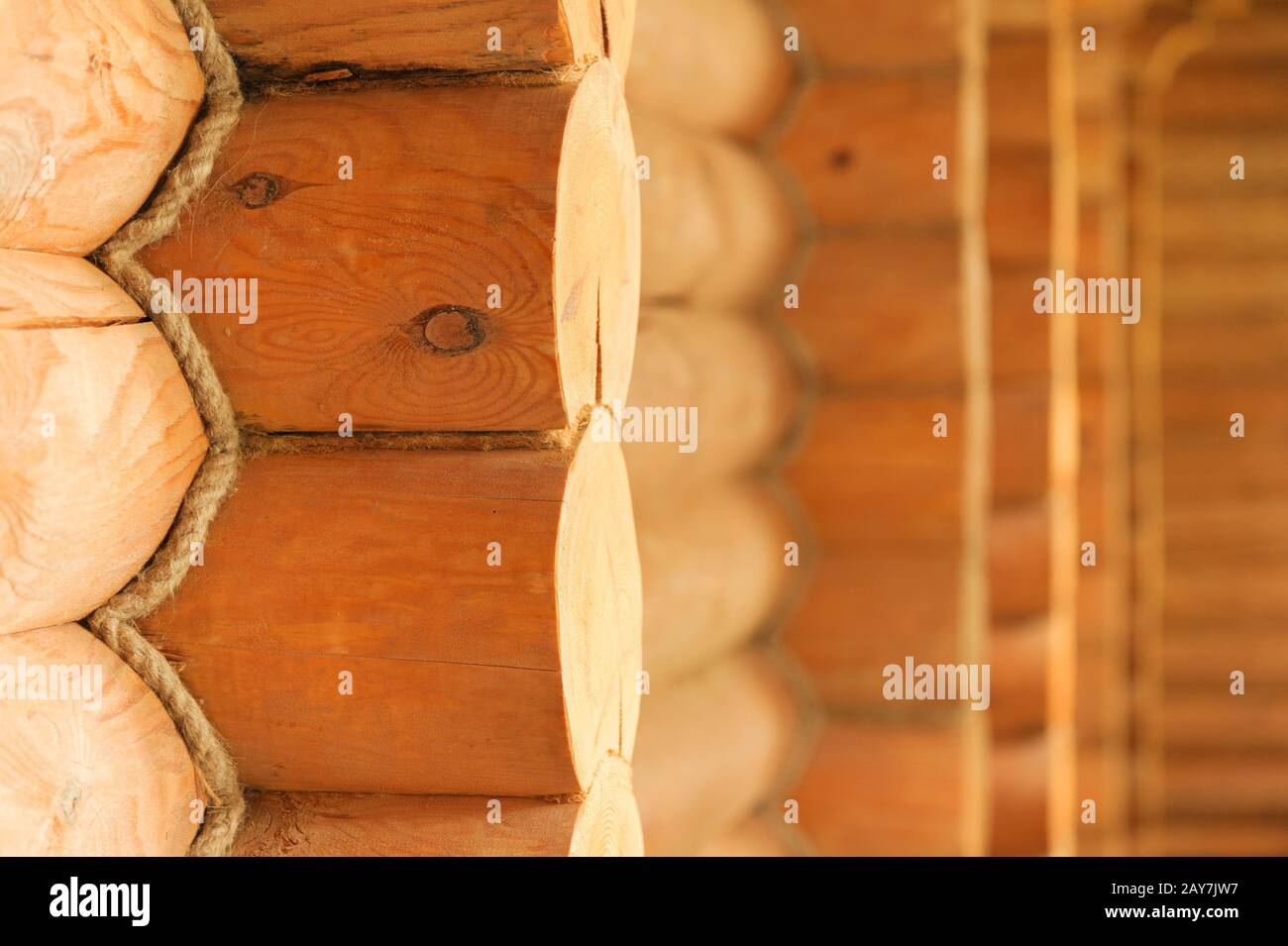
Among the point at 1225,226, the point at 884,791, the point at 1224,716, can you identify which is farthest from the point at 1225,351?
the point at 884,791

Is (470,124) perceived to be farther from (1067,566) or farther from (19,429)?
(1067,566)

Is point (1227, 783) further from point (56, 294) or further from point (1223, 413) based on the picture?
point (56, 294)

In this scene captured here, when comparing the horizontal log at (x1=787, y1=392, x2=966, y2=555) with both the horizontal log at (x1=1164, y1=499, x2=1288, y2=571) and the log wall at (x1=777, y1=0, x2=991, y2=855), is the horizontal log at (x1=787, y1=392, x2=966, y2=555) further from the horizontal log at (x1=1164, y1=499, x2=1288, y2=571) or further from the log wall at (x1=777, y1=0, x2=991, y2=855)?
the horizontal log at (x1=1164, y1=499, x2=1288, y2=571)

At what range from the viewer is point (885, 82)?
315 centimetres

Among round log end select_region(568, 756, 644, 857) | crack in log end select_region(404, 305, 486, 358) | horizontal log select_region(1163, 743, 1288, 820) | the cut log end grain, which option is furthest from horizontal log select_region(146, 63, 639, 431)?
horizontal log select_region(1163, 743, 1288, 820)

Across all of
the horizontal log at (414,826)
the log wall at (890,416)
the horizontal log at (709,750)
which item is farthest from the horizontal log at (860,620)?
the horizontal log at (414,826)

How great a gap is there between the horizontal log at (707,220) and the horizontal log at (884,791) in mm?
1131

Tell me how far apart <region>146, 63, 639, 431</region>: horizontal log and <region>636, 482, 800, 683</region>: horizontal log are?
46.5 inches

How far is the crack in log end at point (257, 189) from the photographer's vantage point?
4.13ft

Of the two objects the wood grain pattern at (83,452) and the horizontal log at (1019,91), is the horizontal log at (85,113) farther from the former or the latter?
the horizontal log at (1019,91)

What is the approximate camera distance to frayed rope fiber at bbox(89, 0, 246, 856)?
124 centimetres

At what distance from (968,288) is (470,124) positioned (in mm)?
2152

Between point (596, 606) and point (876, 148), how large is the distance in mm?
2150
